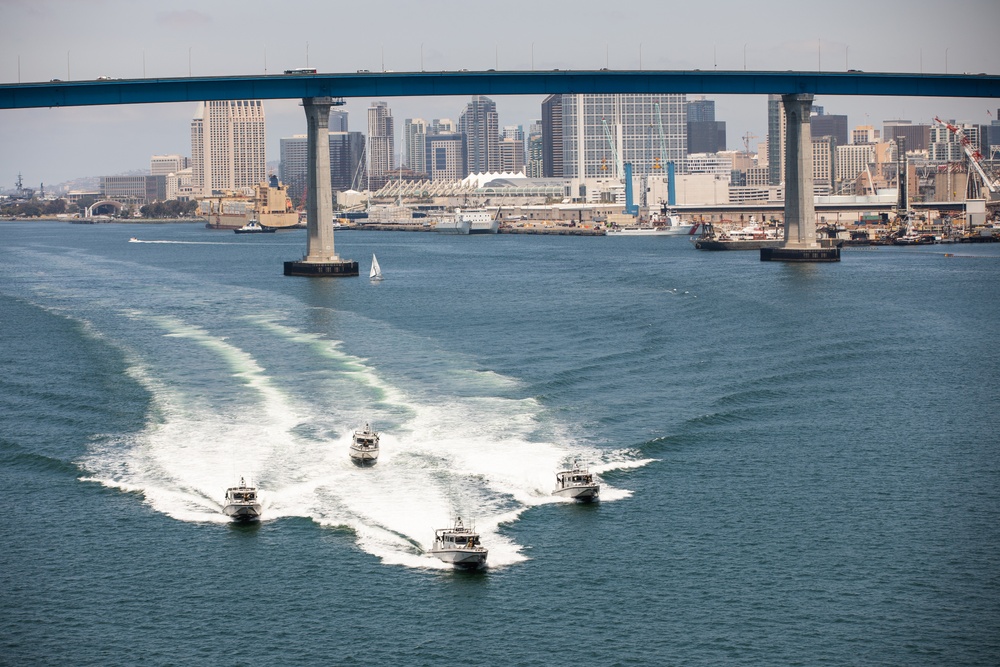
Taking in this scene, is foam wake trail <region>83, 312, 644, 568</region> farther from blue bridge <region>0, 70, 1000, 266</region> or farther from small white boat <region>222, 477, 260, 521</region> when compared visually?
blue bridge <region>0, 70, 1000, 266</region>

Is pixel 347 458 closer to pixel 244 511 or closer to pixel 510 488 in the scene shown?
pixel 510 488

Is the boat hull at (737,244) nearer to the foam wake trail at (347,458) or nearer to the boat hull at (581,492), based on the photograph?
the foam wake trail at (347,458)

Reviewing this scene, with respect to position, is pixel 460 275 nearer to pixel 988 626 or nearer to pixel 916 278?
pixel 916 278

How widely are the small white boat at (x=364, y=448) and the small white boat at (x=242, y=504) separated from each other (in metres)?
4.88

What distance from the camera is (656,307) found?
76.9 metres

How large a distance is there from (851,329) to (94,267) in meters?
79.8

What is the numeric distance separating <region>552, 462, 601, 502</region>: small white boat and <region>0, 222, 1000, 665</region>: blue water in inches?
18.9

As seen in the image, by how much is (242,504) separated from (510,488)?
7.17 m

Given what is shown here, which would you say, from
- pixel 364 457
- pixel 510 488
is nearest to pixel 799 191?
pixel 364 457

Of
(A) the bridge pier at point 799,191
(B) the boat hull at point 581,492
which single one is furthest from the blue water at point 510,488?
(A) the bridge pier at point 799,191

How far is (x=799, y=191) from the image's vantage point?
116 metres

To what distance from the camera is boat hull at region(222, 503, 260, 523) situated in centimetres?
3412

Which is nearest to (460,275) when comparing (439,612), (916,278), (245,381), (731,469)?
(916,278)

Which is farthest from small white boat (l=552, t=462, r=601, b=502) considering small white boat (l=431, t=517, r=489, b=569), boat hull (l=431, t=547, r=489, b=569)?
boat hull (l=431, t=547, r=489, b=569)
